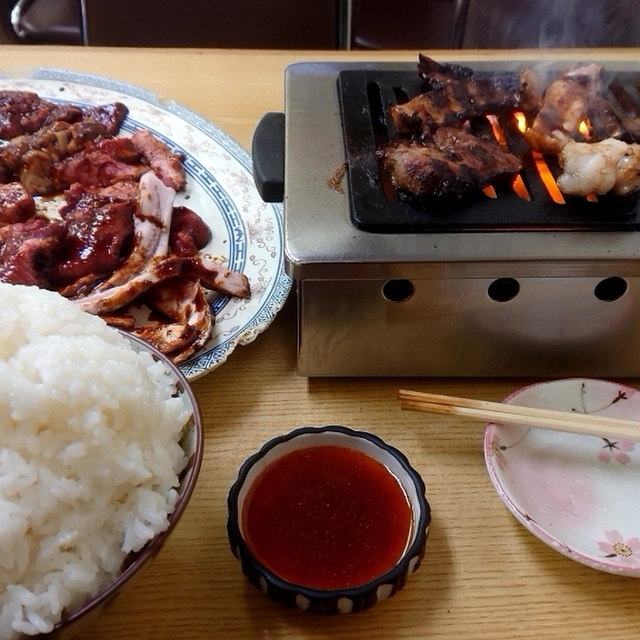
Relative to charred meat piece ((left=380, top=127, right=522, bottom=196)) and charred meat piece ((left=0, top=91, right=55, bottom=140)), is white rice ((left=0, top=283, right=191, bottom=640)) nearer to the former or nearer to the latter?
charred meat piece ((left=380, top=127, right=522, bottom=196))

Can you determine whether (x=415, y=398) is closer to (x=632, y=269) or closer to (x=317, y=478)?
(x=317, y=478)

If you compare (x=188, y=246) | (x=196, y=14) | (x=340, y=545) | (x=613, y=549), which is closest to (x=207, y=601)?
(x=340, y=545)

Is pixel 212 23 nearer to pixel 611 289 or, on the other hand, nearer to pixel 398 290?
pixel 398 290

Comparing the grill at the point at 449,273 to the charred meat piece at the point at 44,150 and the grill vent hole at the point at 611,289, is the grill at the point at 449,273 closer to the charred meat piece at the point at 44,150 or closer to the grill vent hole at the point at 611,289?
the grill vent hole at the point at 611,289

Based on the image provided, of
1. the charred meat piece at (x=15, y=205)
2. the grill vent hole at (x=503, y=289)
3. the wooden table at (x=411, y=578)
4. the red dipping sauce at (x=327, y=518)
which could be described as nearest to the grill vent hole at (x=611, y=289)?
the grill vent hole at (x=503, y=289)

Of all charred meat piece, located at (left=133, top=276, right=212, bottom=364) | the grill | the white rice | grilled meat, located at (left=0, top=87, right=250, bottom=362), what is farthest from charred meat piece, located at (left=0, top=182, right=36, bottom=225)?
the white rice

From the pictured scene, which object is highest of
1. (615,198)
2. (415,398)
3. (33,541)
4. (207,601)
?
(615,198)

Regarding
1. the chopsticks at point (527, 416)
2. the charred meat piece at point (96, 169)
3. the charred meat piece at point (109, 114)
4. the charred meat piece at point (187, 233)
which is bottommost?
the chopsticks at point (527, 416)
